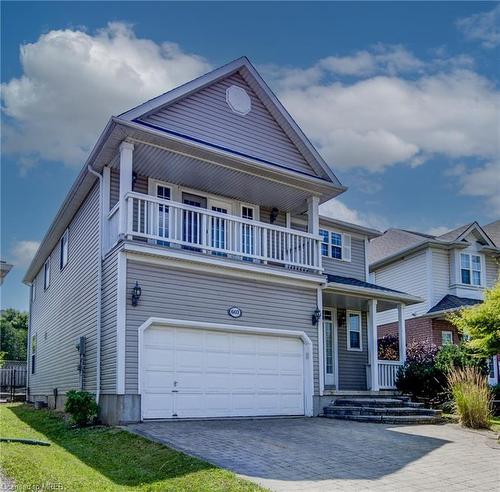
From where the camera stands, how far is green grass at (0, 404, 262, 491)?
22.8ft

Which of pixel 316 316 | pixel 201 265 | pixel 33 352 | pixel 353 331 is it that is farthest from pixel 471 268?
pixel 33 352

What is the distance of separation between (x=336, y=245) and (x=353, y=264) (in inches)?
40.1

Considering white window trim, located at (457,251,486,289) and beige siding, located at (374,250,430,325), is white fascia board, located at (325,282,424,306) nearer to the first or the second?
beige siding, located at (374,250,430,325)

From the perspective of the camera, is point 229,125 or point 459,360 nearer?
point 229,125

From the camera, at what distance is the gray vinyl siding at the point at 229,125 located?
47.5 feet

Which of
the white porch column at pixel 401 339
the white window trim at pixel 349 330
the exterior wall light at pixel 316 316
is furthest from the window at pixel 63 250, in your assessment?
the white porch column at pixel 401 339

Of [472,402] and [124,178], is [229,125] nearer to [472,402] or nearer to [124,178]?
[124,178]

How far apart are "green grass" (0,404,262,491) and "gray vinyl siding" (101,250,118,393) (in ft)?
5.43

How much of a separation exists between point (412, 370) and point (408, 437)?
19.5 ft

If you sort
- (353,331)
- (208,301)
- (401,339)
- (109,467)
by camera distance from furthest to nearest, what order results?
(353,331), (401,339), (208,301), (109,467)

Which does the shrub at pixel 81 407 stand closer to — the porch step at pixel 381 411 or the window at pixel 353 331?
the porch step at pixel 381 411

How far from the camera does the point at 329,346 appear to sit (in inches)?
747

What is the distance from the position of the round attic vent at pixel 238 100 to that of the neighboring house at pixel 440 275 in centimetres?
1266

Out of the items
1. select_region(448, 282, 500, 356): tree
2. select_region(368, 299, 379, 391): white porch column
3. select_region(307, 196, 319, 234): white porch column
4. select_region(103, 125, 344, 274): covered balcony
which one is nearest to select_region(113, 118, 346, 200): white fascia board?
select_region(103, 125, 344, 274): covered balcony
